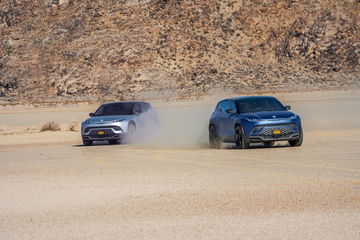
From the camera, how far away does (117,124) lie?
28.0 m

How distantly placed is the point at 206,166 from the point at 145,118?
40.9 feet

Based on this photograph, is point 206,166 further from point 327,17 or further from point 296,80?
point 327,17

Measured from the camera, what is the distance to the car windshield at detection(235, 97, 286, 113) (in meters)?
23.8

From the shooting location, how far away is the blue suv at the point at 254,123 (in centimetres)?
2233

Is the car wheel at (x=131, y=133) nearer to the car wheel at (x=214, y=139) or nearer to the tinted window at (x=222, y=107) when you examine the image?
the car wheel at (x=214, y=139)

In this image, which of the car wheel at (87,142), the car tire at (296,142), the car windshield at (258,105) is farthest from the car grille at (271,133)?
the car wheel at (87,142)

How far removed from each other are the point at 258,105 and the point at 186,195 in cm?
1172

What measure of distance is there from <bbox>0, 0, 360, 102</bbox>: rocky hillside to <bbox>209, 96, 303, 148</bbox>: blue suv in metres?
65.7

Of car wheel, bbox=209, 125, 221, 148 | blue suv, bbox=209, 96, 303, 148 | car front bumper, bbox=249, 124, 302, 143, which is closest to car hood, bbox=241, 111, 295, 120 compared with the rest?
blue suv, bbox=209, 96, 303, 148

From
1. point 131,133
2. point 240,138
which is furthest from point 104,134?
point 240,138

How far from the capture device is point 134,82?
94000 mm

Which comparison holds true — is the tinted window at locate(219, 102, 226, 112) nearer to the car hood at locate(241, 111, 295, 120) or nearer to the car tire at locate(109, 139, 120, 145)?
the car hood at locate(241, 111, 295, 120)

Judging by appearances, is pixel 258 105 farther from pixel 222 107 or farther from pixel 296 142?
pixel 296 142

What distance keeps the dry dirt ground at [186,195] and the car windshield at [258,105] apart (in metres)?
1.52
